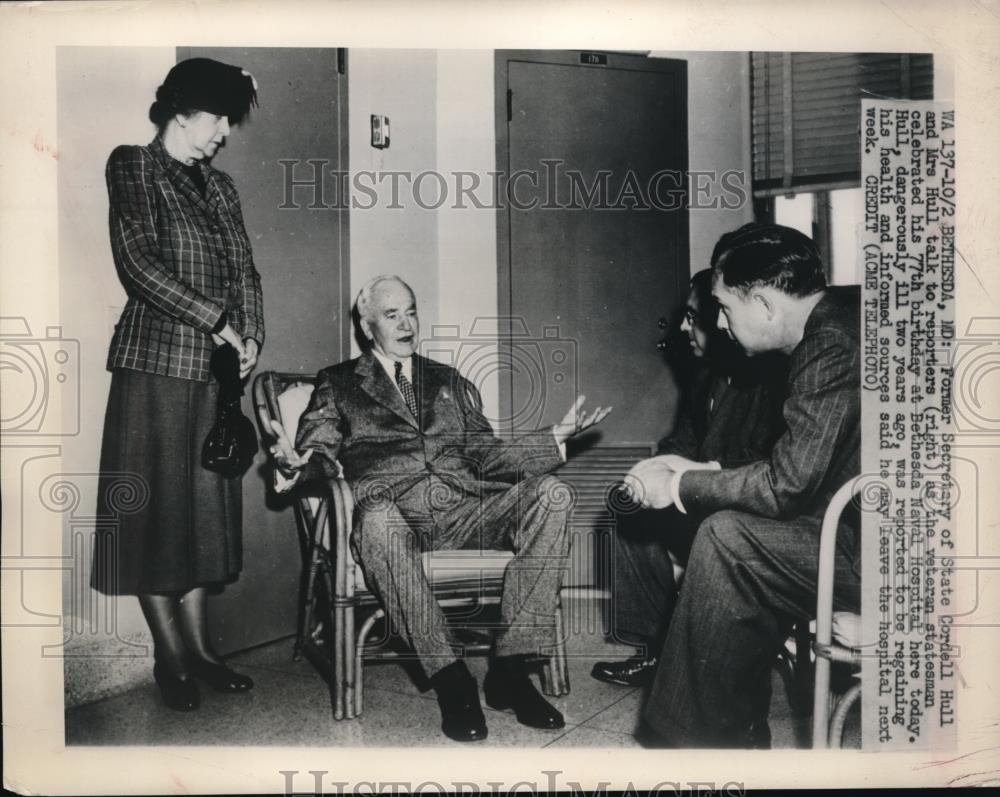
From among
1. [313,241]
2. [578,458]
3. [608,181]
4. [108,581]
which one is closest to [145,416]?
[108,581]

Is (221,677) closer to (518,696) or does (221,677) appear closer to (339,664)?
(339,664)

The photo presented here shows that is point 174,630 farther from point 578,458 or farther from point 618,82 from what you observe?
point 618,82

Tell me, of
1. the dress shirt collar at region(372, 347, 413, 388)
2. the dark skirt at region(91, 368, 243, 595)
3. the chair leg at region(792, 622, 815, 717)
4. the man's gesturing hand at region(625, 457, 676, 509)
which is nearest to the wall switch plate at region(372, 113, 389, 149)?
the dress shirt collar at region(372, 347, 413, 388)

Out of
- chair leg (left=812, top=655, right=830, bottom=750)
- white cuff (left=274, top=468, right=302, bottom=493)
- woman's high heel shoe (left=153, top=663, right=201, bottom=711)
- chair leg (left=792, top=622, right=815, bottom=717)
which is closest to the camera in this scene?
chair leg (left=812, top=655, right=830, bottom=750)

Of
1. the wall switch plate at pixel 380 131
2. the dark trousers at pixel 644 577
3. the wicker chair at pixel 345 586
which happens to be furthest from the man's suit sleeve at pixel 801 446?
the wall switch plate at pixel 380 131

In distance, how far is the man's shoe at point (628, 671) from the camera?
2.09 metres

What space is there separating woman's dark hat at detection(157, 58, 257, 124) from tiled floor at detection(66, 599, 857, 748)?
1382mm

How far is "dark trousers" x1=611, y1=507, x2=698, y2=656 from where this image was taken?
208cm

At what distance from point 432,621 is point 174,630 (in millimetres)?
643

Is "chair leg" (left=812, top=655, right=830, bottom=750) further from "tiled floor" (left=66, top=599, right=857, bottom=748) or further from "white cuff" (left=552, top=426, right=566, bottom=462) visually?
"white cuff" (left=552, top=426, right=566, bottom=462)

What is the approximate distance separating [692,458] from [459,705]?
0.81 meters

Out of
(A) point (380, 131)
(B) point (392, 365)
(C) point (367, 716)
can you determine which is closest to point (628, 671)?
(C) point (367, 716)

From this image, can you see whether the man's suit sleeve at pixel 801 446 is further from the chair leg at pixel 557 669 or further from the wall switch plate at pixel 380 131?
the wall switch plate at pixel 380 131

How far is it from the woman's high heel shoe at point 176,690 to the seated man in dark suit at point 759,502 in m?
1.08
